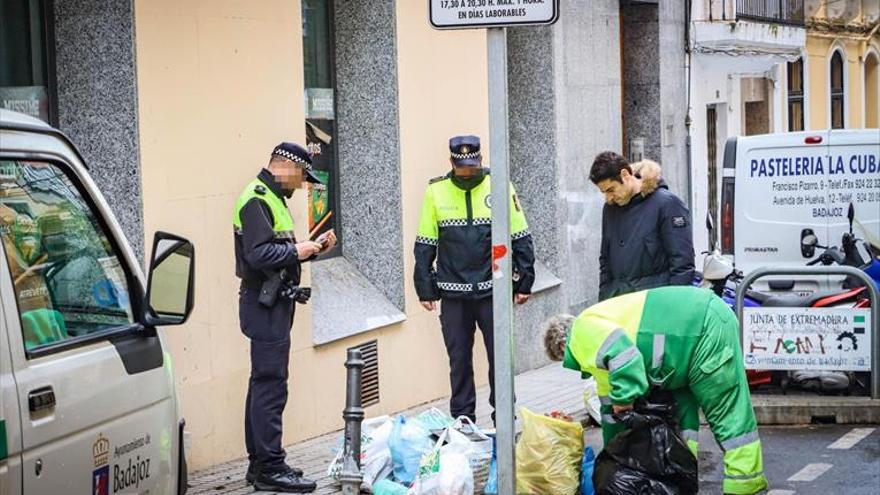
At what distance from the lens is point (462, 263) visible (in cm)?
1012

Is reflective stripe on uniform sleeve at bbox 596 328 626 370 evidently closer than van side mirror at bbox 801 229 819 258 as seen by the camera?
Yes

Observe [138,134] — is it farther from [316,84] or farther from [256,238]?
[316,84]

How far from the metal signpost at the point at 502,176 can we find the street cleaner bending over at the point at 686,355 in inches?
30.2

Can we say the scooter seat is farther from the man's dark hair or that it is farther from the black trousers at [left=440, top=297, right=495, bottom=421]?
the black trousers at [left=440, top=297, right=495, bottom=421]

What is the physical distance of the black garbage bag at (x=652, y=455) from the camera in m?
7.19

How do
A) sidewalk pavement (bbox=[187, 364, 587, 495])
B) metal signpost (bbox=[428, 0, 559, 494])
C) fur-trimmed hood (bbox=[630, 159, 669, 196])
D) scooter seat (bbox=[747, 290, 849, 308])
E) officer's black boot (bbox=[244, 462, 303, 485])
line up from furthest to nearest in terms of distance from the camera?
scooter seat (bbox=[747, 290, 849, 308]), fur-trimmed hood (bbox=[630, 159, 669, 196]), sidewalk pavement (bbox=[187, 364, 587, 495]), officer's black boot (bbox=[244, 462, 303, 485]), metal signpost (bbox=[428, 0, 559, 494])

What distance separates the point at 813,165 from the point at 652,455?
7063 mm

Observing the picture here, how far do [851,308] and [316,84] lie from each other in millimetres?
4116

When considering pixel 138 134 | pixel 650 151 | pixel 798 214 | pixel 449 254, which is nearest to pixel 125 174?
pixel 138 134

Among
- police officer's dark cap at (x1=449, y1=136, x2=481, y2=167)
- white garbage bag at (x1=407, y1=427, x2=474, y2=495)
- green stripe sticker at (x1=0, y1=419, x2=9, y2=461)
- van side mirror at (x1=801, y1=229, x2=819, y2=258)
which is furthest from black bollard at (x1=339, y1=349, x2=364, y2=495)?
van side mirror at (x1=801, y1=229, x2=819, y2=258)

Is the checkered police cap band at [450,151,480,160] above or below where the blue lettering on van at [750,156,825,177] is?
above

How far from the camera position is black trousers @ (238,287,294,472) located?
8883 millimetres

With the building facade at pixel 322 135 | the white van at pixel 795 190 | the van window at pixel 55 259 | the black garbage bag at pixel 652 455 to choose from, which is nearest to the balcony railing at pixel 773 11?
the building facade at pixel 322 135

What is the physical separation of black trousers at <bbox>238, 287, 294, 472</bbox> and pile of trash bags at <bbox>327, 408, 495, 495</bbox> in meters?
0.38
